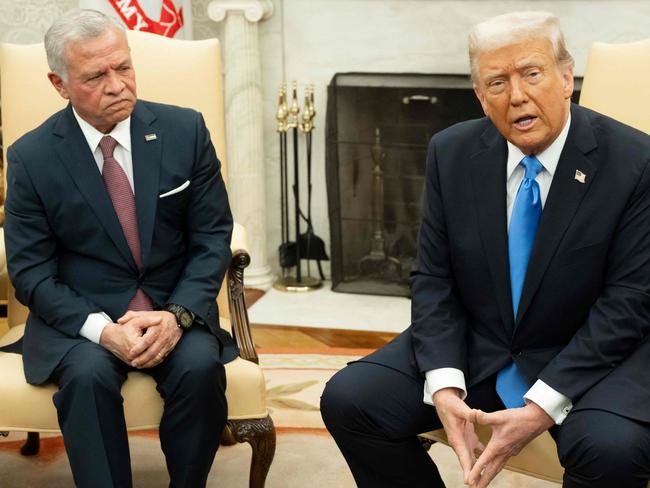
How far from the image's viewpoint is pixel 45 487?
3.09 m

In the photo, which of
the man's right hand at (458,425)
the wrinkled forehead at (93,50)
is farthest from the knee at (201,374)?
the wrinkled forehead at (93,50)

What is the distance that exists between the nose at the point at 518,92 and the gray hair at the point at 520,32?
0.09 m

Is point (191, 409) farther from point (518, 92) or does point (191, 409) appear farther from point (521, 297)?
point (518, 92)

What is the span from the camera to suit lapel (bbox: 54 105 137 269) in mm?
2744

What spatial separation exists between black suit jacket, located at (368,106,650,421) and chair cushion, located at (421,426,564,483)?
13 centimetres

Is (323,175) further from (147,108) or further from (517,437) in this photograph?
(517,437)

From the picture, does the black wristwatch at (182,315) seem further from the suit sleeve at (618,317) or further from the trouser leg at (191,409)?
the suit sleeve at (618,317)

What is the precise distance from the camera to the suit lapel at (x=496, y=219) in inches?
95.0

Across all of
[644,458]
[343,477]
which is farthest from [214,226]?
[644,458]

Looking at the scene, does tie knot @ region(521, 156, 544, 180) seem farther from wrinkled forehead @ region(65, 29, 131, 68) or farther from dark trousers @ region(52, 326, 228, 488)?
wrinkled forehead @ region(65, 29, 131, 68)

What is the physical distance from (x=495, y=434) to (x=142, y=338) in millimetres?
919

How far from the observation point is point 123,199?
2.78 metres

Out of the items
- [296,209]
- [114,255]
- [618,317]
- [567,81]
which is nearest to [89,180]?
[114,255]

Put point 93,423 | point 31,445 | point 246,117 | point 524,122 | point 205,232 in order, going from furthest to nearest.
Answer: point 246,117 < point 31,445 < point 205,232 < point 93,423 < point 524,122
